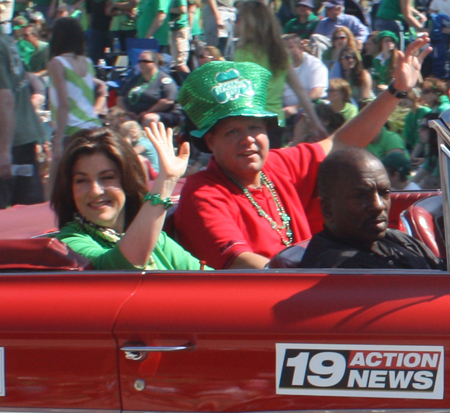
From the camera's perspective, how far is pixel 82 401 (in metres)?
1.99

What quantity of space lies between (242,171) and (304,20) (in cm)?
625

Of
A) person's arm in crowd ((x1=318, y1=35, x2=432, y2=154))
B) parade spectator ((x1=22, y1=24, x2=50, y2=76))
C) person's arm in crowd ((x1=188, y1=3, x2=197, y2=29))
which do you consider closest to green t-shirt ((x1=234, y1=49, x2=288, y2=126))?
person's arm in crowd ((x1=318, y1=35, x2=432, y2=154))

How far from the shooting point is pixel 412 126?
6266mm

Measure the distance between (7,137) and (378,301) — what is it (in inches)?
124

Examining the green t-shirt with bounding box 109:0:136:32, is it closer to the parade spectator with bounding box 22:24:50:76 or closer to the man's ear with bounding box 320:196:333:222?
the parade spectator with bounding box 22:24:50:76

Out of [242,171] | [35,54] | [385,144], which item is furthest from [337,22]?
[242,171]

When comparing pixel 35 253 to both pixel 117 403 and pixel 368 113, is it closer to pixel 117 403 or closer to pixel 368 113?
pixel 117 403

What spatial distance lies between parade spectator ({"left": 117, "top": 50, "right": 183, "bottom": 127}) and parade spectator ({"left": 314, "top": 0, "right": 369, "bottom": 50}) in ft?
8.26

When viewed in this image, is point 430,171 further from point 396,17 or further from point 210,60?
point 396,17

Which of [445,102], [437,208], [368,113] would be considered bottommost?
[445,102]

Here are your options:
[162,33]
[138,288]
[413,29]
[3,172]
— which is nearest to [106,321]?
[138,288]

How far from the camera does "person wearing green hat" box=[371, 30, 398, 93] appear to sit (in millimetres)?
7441

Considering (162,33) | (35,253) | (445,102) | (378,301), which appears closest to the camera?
(378,301)

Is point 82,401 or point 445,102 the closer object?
point 82,401
